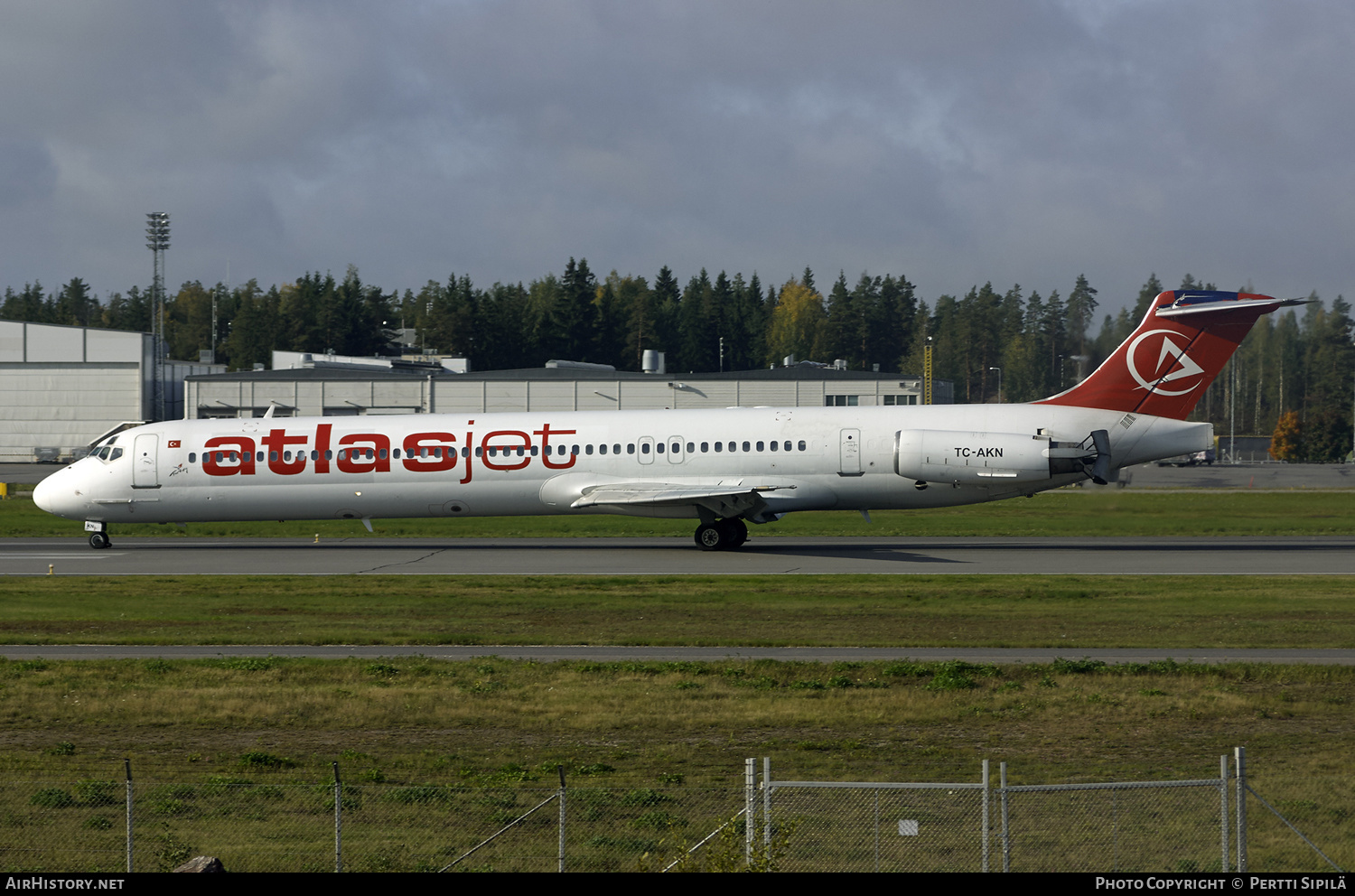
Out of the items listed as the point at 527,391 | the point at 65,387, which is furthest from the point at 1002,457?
the point at 65,387

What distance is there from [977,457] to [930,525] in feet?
41.7

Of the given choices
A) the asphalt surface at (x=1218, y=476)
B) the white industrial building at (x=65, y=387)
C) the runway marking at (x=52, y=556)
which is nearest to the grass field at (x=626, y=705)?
the runway marking at (x=52, y=556)

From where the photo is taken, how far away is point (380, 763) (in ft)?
47.5

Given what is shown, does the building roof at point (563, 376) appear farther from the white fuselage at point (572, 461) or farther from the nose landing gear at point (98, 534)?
the nose landing gear at point (98, 534)

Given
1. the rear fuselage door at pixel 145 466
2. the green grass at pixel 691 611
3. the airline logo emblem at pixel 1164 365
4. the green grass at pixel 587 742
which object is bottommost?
the green grass at pixel 587 742

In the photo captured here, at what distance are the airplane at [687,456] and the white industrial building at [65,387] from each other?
61260mm

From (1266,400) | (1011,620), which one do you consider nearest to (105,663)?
(1011,620)

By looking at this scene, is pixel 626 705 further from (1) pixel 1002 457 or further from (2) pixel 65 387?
(2) pixel 65 387

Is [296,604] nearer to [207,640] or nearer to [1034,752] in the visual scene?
[207,640]

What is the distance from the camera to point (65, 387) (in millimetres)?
95188

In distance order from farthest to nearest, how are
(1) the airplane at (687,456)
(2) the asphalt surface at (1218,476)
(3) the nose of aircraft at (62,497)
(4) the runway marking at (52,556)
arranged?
(2) the asphalt surface at (1218,476)
(3) the nose of aircraft at (62,497)
(4) the runway marking at (52,556)
(1) the airplane at (687,456)

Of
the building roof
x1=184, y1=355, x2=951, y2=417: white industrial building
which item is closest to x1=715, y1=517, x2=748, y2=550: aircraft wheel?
x1=184, y1=355, x2=951, y2=417: white industrial building

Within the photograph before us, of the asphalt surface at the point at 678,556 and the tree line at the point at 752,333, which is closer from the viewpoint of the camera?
the asphalt surface at the point at 678,556

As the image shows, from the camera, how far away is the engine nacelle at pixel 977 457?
34.6 meters
